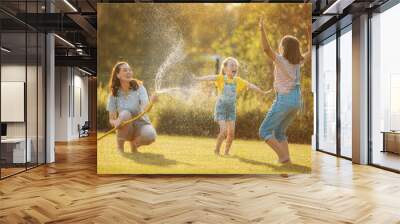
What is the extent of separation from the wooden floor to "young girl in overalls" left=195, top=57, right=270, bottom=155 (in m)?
0.82

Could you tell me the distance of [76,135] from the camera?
16.9m

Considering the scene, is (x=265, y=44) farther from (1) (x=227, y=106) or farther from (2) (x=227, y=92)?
(1) (x=227, y=106)

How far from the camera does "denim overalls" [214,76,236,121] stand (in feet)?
21.5

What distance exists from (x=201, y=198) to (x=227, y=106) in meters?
2.09

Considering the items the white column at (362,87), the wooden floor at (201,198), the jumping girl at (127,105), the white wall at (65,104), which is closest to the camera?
the wooden floor at (201,198)

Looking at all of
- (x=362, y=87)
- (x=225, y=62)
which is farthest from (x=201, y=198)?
(x=362, y=87)

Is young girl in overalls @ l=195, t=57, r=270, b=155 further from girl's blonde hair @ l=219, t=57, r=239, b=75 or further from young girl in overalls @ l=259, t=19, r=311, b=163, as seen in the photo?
young girl in overalls @ l=259, t=19, r=311, b=163

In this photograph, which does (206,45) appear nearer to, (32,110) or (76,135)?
(32,110)

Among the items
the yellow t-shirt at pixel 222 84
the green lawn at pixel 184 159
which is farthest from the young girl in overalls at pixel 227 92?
the green lawn at pixel 184 159

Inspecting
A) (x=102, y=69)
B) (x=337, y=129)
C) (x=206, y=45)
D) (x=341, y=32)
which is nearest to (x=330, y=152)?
(x=337, y=129)

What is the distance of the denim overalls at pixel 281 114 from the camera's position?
650 centimetres

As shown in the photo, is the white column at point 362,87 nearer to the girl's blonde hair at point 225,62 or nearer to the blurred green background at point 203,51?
the blurred green background at point 203,51

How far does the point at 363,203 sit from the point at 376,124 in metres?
3.77

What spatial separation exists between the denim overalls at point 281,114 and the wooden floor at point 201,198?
2.49 ft
